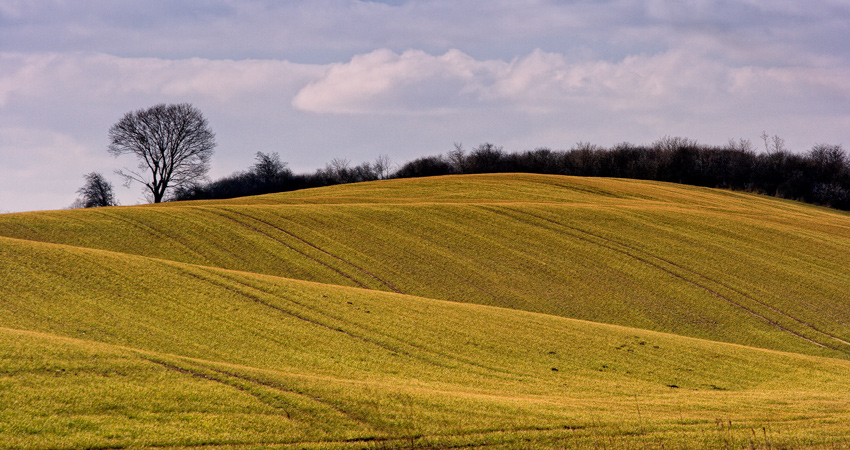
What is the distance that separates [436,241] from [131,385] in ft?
83.1

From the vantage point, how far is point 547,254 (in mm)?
35938

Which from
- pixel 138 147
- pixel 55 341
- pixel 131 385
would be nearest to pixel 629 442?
pixel 131 385

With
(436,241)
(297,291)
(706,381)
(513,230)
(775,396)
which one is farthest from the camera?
(513,230)

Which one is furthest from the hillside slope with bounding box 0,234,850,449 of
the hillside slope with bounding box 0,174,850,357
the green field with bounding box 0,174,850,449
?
the hillside slope with bounding box 0,174,850,357

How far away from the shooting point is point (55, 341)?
14.3 metres

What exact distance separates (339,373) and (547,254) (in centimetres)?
2187

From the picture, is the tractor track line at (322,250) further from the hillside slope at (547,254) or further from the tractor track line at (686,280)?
the tractor track line at (686,280)

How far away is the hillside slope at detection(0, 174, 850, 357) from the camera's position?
28.8 meters

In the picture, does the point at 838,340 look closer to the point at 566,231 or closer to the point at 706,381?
the point at 706,381

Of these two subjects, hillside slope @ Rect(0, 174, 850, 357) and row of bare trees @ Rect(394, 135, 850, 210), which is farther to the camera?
row of bare trees @ Rect(394, 135, 850, 210)

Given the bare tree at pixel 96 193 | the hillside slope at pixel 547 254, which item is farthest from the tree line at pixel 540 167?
the hillside slope at pixel 547 254

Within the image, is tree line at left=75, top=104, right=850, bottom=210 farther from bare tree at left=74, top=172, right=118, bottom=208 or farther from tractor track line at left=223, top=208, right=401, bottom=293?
Result: tractor track line at left=223, top=208, right=401, bottom=293

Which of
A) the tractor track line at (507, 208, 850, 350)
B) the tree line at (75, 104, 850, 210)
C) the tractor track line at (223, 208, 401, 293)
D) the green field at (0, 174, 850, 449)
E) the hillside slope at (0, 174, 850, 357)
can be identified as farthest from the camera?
the tree line at (75, 104, 850, 210)

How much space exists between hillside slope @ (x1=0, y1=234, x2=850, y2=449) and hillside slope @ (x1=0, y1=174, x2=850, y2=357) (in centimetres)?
393
